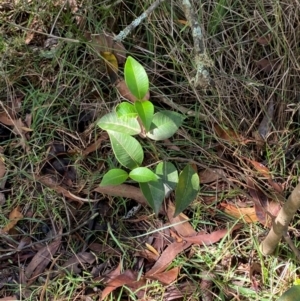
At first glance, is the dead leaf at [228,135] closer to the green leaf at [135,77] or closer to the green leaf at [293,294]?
the green leaf at [135,77]

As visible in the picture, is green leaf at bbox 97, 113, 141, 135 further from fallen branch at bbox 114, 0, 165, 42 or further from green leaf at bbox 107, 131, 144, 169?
fallen branch at bbox 114, 0, 165, 42

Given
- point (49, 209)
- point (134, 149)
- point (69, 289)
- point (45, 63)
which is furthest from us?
point (45, 63)

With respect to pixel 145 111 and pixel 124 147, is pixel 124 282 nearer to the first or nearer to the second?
pixel 124 147

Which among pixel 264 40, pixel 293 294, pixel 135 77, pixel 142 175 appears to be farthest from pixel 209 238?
pixel 264 40

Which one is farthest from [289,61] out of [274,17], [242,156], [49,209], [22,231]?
[22,231]

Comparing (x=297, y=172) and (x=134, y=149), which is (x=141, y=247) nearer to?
(x=134, y=149)

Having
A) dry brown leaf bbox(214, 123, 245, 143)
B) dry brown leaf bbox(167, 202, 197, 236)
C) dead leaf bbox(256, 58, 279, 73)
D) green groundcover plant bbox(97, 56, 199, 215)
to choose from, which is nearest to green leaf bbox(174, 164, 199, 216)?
green groundcover plant bbox(97, 56, 199, 215)

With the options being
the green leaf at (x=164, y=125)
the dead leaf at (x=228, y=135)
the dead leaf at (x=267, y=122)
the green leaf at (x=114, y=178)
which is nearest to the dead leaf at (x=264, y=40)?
the dead leaf at (x=267, y=122)
